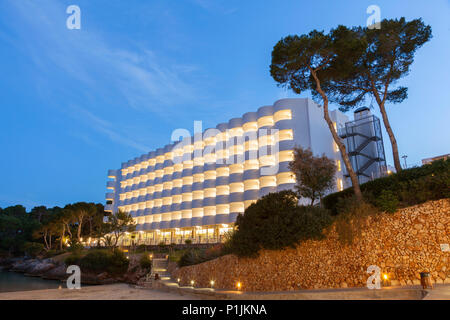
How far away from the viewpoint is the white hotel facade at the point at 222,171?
40.2 meters

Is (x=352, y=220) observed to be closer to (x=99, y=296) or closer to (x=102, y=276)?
(x=99, y=296)

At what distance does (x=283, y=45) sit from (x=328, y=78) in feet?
12.5

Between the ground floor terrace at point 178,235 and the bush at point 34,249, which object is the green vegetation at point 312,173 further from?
the bush at point 34,249

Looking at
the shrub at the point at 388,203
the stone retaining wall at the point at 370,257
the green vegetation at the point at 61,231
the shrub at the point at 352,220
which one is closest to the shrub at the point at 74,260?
the green vegetation at the point at 61,231

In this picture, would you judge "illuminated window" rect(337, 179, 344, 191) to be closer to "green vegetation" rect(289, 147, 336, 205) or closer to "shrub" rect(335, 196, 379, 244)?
"green vegetation" rect(289, 147, 336, 205)

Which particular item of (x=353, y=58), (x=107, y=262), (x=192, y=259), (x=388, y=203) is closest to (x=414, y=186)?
(x=388, y=203)

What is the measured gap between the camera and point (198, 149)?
53.2 m

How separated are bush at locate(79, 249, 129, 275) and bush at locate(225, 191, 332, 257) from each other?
21.5 metres

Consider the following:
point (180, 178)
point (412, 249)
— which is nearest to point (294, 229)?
point (412, 249)

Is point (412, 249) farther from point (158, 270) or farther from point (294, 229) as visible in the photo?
point (158, 270)

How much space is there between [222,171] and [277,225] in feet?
113

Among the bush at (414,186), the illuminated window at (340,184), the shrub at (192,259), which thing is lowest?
the shrub at (192,259)

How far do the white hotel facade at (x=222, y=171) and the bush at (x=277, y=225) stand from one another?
661 inches

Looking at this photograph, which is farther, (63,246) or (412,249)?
(63,246)
